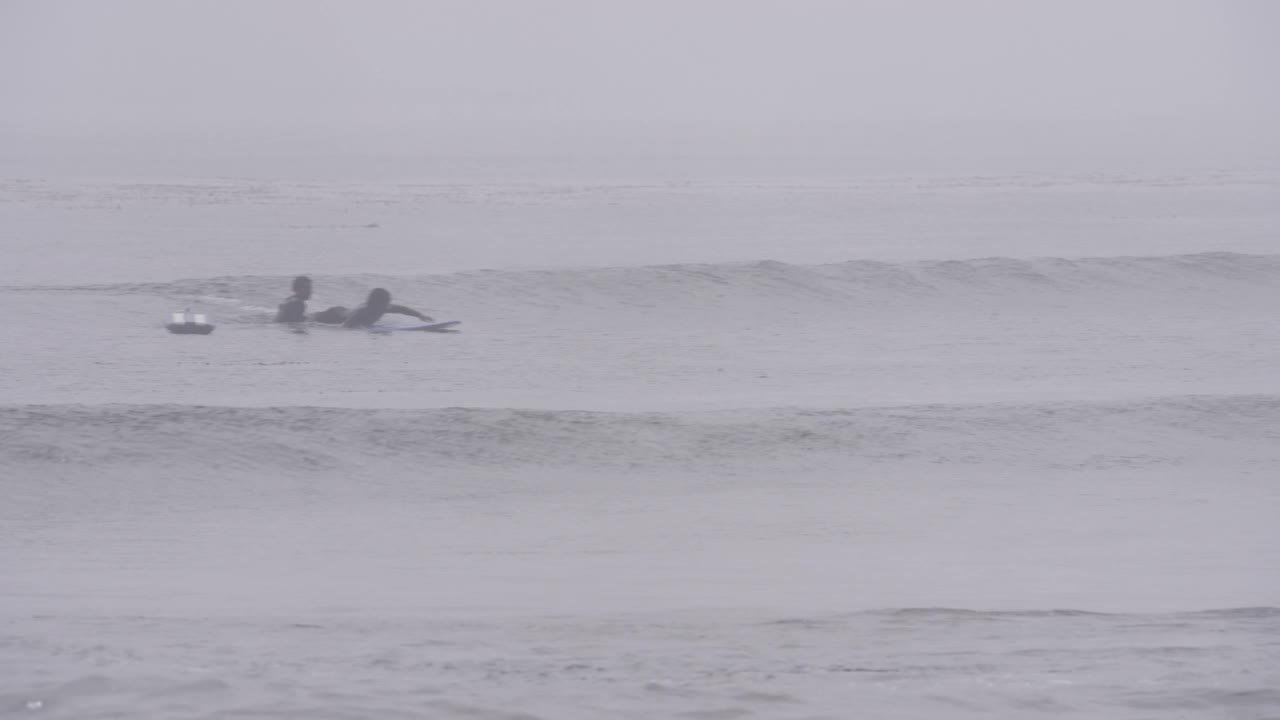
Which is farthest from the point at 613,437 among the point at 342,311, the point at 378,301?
the point at 342,311

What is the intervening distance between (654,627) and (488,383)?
8.67m

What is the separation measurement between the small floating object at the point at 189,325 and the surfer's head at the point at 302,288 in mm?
1197

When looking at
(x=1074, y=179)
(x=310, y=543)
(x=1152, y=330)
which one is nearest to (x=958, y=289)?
(x=1152, y=330)

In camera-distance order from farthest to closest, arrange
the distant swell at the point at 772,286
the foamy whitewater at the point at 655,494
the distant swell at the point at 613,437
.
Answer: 1. the distant swell at the point at 772,286
2. the distant swell at the point at 613,437
3. the foamy whitewater at the point at 655,494

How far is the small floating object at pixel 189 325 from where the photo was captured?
58.2ft

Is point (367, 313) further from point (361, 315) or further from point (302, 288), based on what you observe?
point (302, 288)

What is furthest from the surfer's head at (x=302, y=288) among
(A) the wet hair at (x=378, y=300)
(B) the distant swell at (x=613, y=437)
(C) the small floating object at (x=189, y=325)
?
(B) the distant swell at (x=613, y=437)

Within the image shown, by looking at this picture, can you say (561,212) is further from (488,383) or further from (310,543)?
(310,543)

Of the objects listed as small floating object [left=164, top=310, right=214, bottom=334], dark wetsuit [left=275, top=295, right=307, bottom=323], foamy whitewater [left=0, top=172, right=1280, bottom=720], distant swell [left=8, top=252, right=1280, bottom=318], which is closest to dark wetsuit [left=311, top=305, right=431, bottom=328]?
dark wetsuit [left=275, top=295, right=307, bottom=323]

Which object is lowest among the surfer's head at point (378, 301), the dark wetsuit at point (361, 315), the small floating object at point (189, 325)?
the small floating object at point (189, 325)

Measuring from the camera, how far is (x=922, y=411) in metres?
12.5

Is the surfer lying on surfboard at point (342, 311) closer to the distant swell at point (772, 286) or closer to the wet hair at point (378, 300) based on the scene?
the wet hair at point (378, 300)

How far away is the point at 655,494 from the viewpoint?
1046 cm

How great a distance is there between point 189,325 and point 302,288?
5.22ft
